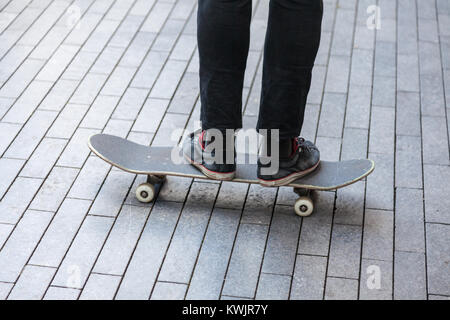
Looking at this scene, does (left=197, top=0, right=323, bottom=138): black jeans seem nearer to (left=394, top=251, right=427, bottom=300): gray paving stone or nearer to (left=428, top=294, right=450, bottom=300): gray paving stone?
(left=394, top=251, right=427, bottom=300): gray paving stone

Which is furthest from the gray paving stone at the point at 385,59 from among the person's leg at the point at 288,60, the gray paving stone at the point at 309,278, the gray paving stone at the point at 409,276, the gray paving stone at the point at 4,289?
the gray paving stone at the point at 4,289

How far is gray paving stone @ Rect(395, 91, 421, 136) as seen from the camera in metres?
3.32

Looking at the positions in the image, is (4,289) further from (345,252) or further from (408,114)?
(408,114)

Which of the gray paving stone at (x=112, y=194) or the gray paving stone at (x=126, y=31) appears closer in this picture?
the gray paving stone at (x=112, y=194)

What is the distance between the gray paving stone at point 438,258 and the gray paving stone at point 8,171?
1.89 meters

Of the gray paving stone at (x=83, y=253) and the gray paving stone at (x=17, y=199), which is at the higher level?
the gray paving stone at (x=17, y=199)

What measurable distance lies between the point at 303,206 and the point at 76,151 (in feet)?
3.88

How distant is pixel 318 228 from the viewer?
8.88 ft

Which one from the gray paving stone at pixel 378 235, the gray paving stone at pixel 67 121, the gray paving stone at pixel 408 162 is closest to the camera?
the gray paving stone at pixel 378 235

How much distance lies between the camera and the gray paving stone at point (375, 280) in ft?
7.86

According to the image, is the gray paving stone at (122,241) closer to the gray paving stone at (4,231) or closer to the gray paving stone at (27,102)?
the gray paving stone at (4,231)

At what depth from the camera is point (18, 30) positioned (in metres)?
4.15
